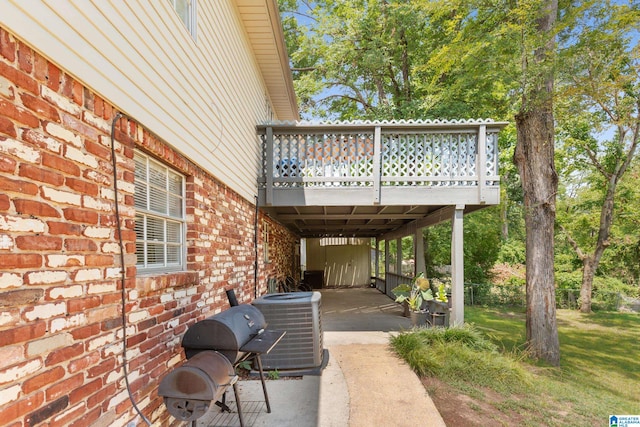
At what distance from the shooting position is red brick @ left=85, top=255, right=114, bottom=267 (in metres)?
1.88

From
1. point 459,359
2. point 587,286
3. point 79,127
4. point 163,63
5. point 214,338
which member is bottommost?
point 587,286

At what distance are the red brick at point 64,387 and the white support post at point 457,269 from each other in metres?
6.13

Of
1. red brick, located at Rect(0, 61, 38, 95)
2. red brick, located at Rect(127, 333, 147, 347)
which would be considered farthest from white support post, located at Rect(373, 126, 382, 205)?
red brick, located at Rect(0, 61, 38, 95)

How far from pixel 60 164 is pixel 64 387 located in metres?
1.09

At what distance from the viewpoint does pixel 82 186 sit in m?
1.86

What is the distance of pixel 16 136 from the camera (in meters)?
1.46

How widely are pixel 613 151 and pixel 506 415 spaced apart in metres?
15.7

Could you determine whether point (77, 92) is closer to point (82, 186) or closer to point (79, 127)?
point (79, 127)

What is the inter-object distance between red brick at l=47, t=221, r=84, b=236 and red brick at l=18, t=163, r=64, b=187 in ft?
0.63

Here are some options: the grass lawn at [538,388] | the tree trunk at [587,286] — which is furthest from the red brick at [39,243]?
the tree trunk at [587,286]

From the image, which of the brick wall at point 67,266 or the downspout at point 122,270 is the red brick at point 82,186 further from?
the downspout at point 122,270

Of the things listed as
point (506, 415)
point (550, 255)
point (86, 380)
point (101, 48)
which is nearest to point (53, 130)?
point (101, 48)

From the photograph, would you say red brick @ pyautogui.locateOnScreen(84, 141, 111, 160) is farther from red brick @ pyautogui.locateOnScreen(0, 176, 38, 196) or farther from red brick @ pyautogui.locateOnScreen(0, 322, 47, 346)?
red brick @ pyautogui.locateOnScreen(0, 322, 47, 346)

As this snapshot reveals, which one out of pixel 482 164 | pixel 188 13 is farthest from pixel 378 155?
pixel 188 13
